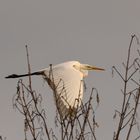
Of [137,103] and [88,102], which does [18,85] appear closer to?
[88,102]

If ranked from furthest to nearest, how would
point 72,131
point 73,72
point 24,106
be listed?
point 73,72 < point 24,106 < point 72,131

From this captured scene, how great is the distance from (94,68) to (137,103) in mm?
4610

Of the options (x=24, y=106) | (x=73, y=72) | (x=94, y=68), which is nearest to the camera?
(x=24, y=106)

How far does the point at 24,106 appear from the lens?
4.32m

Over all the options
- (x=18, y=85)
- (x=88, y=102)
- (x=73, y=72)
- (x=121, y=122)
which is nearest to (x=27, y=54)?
(x=18, y=85)

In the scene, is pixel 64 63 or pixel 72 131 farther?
pixel 64 63

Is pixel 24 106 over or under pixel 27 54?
under

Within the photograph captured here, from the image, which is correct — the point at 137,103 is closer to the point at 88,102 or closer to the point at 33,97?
the point at 88,102

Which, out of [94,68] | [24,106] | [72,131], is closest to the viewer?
[72,131]

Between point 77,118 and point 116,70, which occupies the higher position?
point 116,70

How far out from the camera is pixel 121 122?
4105 mm

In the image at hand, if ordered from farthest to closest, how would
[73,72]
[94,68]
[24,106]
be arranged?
[94,68] → [73,72] → [24,106]

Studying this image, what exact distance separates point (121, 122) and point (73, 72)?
348 centimetres

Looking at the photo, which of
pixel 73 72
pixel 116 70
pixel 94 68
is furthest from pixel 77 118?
pixel 94 68
